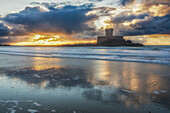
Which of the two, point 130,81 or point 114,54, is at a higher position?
point 130,81

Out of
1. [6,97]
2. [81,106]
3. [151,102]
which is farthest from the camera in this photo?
[6,97]

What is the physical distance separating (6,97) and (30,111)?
142 centimetres

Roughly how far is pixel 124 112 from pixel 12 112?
2735mm

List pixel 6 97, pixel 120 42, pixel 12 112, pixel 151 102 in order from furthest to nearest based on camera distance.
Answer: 1. pixel 120 42
2. pixel 6 97
3. pixel 151 102
4. pixel 12 112

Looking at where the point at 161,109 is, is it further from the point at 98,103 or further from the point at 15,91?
the point at 15,91

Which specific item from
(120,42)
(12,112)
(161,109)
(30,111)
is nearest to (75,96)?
(30,111)

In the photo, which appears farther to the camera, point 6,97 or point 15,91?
point 15,91

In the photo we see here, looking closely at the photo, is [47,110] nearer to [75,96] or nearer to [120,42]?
[75,96]

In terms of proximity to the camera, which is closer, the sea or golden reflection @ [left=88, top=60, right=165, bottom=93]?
golden reflection @ [left=88, top=60, right=165, bottom=93]

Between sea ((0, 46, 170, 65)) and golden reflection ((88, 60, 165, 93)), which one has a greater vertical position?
golden reflection ((88, 60, 165, 93))

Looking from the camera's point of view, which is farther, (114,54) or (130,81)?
(114,54)

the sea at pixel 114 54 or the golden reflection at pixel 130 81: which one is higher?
the golden reflection at pixel 130 81

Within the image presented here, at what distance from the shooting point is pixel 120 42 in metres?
141

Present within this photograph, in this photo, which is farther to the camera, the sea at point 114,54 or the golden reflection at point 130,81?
the sea at point 114,54
